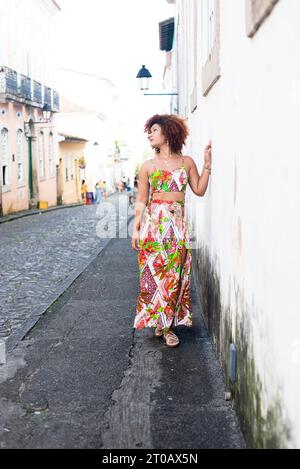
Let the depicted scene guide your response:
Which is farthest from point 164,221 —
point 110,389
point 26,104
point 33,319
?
point 26,104

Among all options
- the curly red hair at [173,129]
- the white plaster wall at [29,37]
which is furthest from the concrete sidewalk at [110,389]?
the white plaster wall at [29,37]

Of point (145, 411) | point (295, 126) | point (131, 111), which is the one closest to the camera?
point (295, 126)

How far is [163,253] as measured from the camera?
5160 millimetres

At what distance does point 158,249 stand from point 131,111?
279 feet

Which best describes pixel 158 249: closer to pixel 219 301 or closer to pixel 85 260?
pixel 219 301

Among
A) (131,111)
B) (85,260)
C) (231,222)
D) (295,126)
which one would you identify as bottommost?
(85,260)

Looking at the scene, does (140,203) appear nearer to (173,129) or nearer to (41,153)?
(173,129)

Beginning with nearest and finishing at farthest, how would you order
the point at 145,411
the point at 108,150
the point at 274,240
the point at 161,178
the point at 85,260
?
the point at 274,240 → the point at 145,411 → the point at 161,178 → the point at 85,260 → the point at 108,150

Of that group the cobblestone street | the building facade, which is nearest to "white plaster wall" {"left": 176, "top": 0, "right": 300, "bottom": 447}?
the cobblestone street

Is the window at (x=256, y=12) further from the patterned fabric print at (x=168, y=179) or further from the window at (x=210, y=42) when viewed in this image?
the patterned fabric print at (x=168, y=179)

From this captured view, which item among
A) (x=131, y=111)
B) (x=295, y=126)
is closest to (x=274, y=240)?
(x=295, y=126)

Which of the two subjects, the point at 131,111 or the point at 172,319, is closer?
the point at 172,319

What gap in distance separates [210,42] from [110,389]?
128 inches

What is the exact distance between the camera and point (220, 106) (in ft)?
15.1
